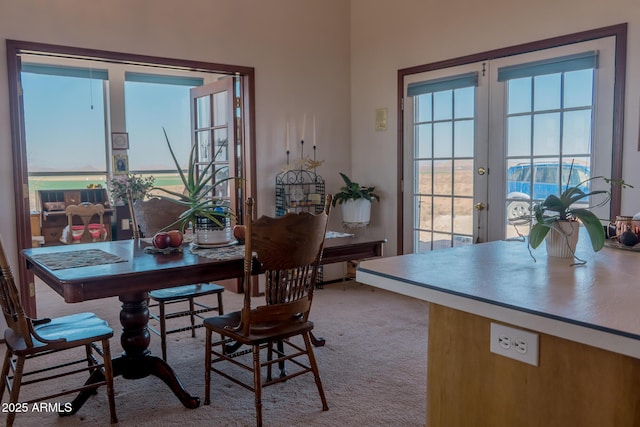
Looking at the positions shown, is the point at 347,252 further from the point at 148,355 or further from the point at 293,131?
→ the point at 293,131

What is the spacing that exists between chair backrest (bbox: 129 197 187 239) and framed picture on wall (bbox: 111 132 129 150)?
5.13 m

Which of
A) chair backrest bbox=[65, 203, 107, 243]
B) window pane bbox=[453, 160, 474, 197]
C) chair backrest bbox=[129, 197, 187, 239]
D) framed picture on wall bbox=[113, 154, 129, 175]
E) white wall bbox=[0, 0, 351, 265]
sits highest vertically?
white wall bbox=[0, 0, 351, 265]

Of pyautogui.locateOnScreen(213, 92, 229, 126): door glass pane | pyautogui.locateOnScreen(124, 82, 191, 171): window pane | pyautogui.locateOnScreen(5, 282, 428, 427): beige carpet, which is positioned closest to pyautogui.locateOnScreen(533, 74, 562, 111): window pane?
pyautogui.locateOnScreen(5, 282, 428, 427): beige carpet

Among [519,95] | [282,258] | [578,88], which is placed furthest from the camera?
[519,95]

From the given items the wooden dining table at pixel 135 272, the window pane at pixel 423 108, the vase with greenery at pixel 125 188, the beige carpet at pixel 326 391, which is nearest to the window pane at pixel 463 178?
the window pane at pixel 423 108

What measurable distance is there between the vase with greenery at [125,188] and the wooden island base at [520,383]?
6.51 metres

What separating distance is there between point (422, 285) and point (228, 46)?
12.1ft

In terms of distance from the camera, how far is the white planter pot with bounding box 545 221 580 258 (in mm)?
1872

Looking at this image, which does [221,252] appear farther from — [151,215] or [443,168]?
[443,168]

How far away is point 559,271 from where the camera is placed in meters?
1.70

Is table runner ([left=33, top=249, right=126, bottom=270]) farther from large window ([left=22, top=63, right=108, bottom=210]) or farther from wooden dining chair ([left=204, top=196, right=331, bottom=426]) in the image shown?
large window ([left=22, top=63, right=108, bottom=210])

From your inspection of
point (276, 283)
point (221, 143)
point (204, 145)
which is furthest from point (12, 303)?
point (204, 145)

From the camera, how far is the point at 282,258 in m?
2.41

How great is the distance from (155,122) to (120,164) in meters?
0.94
